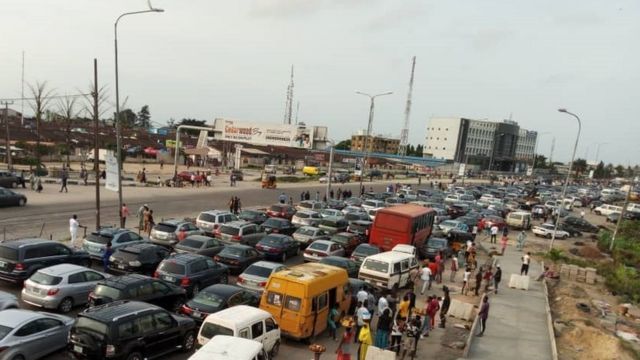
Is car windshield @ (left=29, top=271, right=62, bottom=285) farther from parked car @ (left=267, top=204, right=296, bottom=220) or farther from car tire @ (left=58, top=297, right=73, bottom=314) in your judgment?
parked car @ (left=267, top=204, right=296, bottom=220)

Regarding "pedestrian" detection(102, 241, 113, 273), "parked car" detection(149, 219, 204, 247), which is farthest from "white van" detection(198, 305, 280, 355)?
"parked car" detection(149, 219, 204, 247)

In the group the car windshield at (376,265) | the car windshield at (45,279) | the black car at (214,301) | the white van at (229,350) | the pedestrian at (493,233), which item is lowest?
the pedestrian at (493,233)

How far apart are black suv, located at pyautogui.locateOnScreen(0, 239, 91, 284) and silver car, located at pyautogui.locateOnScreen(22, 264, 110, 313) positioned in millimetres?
1457

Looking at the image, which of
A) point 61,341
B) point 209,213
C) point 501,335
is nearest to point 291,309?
point 61,341

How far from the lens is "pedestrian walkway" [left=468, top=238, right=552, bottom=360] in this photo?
1572cm

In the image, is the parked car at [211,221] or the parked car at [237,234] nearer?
the parked car at [237,234]

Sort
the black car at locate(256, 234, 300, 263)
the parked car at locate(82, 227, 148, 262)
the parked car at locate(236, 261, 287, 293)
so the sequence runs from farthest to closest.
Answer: the black car at locate(256, 234, 300, 263)
the parked car at locate(82, 227, 148, 262)
the parked car at locate(236, 261, 287, 293)

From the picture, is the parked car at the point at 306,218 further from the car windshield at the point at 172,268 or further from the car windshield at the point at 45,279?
the car windshield at the point at 45,279

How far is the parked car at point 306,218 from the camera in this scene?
102ft

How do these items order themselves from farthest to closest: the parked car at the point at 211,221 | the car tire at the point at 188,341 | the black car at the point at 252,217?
the black car at the point at 252,217, the parked car at the point at 211,221, the car tire at the point at 188,341

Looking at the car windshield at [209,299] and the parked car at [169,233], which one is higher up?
the car windshield at [209,299]

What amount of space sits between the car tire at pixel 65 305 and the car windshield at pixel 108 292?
1485mm

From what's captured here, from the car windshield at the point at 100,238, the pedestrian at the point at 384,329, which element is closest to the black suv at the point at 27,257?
the car windshield at the point at 100,238

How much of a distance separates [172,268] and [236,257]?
3783 mm
